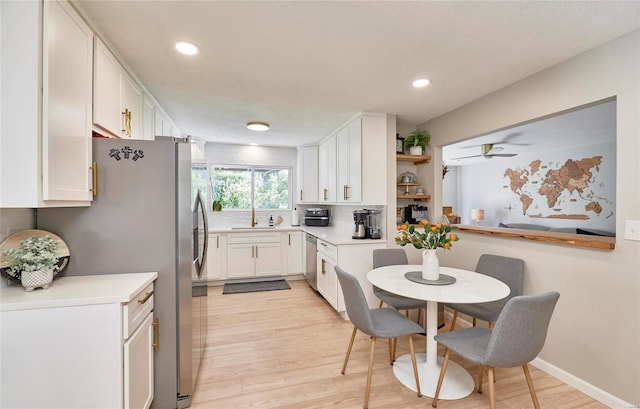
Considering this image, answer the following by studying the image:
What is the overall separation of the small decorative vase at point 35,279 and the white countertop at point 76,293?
0.03m

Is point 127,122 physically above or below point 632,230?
above

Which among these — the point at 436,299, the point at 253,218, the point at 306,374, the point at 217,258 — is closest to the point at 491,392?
the point at 436,299

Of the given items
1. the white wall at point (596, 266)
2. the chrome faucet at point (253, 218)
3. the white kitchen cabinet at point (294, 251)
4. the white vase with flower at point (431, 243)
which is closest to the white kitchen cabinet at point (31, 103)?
the white vase with flower at point (431, 243)

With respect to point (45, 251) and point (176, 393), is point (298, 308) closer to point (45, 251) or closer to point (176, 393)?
point (176, 393)

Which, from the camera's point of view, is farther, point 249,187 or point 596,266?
point 249,187

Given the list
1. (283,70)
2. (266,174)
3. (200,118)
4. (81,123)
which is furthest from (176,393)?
(266,174)

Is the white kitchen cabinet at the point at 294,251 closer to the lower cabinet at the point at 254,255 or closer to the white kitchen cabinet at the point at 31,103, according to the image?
the lower cabinet at the point at 254,255

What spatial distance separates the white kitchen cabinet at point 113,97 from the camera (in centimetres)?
166

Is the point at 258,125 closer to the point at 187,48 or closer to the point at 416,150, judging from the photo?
the point at 187,48

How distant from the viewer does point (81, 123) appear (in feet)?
4.87

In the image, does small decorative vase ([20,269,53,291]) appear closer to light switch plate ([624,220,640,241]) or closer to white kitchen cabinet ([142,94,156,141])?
white kitchen cabinet ([142,94,156,141])

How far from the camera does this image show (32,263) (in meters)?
1.33

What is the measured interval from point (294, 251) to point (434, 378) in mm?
2989

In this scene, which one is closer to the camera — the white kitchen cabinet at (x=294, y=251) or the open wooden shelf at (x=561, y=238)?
the open wooden shelf at (x=561, y=238)
